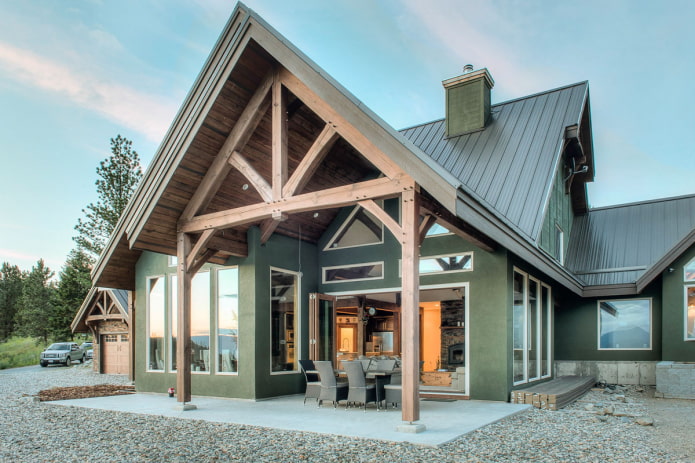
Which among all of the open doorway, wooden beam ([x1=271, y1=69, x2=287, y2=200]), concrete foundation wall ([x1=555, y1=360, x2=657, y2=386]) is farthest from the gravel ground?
the open doorway

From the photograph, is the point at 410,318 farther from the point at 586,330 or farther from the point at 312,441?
the point at 586,330

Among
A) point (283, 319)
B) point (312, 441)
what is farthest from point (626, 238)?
point (312, 441)

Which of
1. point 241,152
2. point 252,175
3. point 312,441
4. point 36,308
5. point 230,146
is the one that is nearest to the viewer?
point 312,441

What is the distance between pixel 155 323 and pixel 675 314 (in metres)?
11.2

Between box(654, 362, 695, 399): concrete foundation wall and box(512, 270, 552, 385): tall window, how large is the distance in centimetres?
216

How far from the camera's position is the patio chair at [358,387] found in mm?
7855

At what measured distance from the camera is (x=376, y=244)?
10805 millimetres

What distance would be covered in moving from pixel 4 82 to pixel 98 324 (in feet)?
33.6

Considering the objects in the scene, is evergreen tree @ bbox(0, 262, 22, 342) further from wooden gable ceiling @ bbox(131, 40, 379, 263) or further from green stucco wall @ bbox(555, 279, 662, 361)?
green stucco wall @ bbox(555, 279, 662, 361)

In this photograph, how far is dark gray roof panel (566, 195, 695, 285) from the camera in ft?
42.3

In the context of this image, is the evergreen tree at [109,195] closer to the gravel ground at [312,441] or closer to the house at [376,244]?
the house at [376,244]

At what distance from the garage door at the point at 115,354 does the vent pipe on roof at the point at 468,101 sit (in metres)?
14.3

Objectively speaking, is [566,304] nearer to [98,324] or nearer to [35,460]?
[35,460]

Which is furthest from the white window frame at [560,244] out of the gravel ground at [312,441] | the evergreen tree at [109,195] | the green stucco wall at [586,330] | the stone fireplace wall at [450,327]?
the evergreen tree at [109,195]
